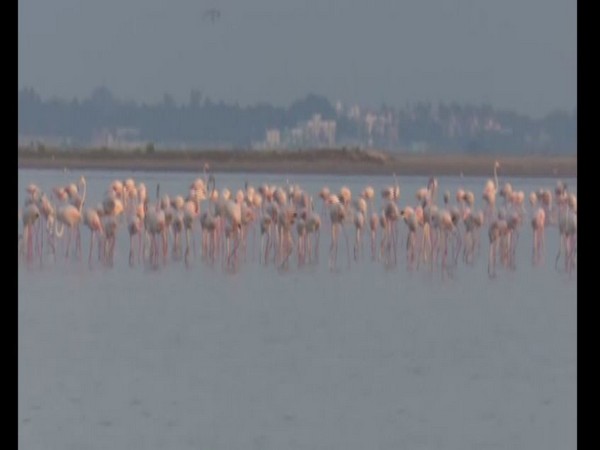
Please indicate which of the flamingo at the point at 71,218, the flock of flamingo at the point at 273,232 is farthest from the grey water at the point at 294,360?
the flamingo at the point at 71,218

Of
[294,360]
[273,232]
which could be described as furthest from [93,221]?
[294,360]

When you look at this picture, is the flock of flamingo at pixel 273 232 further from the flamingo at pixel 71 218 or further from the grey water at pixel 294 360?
the grey water at pixel 294 360

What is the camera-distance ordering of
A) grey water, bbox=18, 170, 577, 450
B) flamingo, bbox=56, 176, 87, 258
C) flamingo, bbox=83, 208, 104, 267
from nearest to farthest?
1. grey water, bbox=18, 170, 577, 450
2. flamingo, bbox=83, 208, 104, 267
3. flamingo, bbox=56, 176, 87, 258

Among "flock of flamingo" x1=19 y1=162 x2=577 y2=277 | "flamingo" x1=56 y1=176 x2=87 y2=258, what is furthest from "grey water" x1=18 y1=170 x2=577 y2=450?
"flamingo" x1=56 y1=176 x2=87 y2=258

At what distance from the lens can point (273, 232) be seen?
752cm

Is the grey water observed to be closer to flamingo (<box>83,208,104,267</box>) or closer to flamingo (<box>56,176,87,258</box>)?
flamingo (<box>83,208,104,267</box>)

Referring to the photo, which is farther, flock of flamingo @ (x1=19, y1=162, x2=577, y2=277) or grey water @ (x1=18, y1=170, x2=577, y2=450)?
flock of flamingo @ (x1=19, y1=162, x2=577, y2=277)

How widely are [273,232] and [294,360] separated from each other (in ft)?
9.63

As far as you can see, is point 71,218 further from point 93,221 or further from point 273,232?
point 273,232

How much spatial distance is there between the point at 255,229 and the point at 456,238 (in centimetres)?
133

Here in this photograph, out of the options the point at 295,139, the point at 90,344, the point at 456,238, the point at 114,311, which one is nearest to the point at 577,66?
the point at 90,344

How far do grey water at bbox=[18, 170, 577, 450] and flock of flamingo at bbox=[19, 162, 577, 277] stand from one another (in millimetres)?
254

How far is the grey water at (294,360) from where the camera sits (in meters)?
3.85

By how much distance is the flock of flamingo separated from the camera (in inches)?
288
